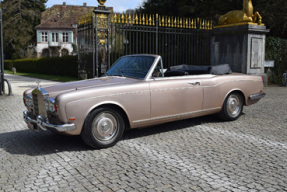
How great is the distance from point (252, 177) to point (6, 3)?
2319 inches

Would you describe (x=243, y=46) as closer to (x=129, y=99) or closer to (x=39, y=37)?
(x=129, y=99)

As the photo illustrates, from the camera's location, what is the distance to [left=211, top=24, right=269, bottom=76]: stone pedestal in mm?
12852

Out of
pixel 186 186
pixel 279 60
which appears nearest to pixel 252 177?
pixel 186 186

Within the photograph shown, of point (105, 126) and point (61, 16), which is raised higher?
point (61, 16)

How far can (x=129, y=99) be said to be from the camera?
4785mm

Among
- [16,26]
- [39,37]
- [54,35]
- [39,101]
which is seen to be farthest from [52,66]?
[54,35]

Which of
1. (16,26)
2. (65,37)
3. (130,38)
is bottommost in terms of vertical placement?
(130,38)

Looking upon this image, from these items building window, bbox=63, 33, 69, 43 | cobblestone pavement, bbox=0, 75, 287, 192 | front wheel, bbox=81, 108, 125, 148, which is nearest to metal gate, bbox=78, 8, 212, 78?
cobblestone pavement, bbox=0, 75, 287, 192

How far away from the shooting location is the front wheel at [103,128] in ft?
14.6

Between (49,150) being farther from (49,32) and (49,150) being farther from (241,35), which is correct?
(49,32)

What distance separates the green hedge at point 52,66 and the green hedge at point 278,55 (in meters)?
12.5

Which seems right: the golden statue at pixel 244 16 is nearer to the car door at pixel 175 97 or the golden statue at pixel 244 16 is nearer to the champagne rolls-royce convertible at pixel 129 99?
the champagne rolls-royce convertible at pixel 129 99

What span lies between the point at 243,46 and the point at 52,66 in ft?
62.6

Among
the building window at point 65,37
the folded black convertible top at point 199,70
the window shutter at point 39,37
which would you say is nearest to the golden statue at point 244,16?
the folded black convertible top at point 199,70
